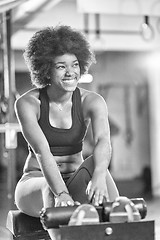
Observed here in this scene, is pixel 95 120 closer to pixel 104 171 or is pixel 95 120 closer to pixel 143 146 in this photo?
pixel 104 171

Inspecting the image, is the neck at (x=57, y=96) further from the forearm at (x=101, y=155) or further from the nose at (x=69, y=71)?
the forearm at (x=101, y=155)

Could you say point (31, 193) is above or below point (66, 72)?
below

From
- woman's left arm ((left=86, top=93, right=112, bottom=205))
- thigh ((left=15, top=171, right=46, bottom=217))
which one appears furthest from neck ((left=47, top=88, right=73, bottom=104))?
thigh ((left=15, top=171, right=46, bottom=217))

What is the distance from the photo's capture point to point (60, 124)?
2666 millimetres

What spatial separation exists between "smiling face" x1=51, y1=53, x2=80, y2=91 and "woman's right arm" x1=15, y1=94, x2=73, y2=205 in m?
0.18

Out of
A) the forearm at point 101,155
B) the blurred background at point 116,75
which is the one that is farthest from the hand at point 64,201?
the blurred background at point 116,75

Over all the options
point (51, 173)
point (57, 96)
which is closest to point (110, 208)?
point (51, 173)

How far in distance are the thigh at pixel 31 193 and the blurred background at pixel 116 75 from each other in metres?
1.91

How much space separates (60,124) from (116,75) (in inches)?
260

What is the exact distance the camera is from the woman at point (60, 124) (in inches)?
97.3

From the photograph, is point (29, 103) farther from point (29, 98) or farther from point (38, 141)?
point (38, 141)

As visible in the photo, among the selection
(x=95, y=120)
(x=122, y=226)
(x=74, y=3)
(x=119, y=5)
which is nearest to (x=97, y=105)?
(x=95, y=120)

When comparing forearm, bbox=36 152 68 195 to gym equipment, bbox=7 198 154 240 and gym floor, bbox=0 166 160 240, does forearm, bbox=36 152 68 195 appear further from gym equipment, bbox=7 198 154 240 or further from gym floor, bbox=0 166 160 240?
gym floor, bbox=0 166 160 240

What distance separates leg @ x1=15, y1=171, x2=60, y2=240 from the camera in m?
2.47
